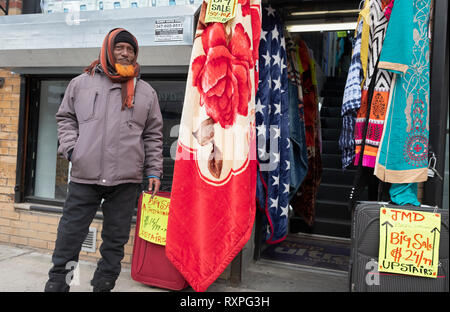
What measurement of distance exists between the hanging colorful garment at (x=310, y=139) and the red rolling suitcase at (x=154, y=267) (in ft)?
5.98

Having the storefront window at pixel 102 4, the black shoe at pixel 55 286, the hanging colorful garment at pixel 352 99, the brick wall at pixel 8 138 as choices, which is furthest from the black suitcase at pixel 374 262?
the brick wall at pixel 8 138

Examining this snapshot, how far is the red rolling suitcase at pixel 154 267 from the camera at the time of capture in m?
3.09

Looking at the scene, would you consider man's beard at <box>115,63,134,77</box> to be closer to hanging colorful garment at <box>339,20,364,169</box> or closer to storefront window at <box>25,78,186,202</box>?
hanging colorful garment at <box>339,20,364,169</box>

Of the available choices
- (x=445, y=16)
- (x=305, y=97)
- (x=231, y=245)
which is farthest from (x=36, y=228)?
(x=445, y=16)

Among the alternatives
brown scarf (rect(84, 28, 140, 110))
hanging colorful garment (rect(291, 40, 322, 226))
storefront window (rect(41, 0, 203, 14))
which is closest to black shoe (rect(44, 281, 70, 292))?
brown scarf (rect(84, 28, 140, 110))

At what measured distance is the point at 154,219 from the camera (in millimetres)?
3105

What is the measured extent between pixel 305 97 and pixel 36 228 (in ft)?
10.5

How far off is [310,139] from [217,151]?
1916 millimetres

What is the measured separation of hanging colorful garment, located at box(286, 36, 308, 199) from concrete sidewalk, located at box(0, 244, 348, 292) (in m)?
0.75

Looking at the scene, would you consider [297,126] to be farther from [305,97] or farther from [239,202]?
[239,202]

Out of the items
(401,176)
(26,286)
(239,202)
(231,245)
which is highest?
(401,176)

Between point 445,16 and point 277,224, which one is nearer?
point 445,16

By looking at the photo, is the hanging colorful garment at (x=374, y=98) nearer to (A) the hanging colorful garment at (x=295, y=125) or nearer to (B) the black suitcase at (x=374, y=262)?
(B) the black suitcase at (x=374, y=262)

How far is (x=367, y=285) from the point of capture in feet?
7.44
